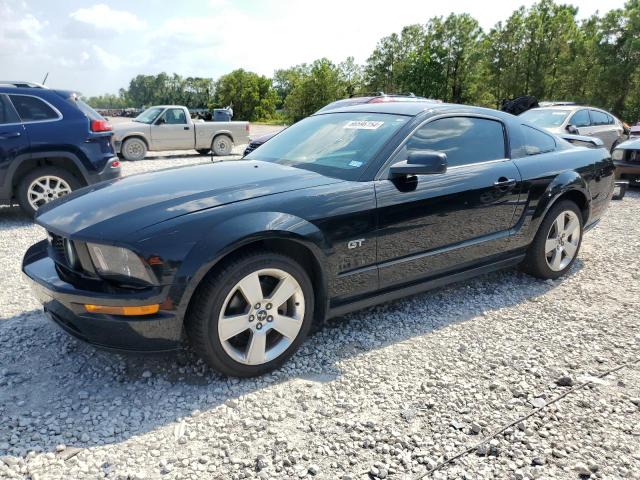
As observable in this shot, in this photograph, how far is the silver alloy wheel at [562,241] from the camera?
428 cm

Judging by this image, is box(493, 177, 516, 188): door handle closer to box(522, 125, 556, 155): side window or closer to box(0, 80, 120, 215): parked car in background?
box(522, 125, 556, 155): side window

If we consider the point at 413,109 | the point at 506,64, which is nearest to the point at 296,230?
the point at 413,109

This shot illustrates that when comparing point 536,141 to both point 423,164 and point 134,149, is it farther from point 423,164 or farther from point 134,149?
point 134,149

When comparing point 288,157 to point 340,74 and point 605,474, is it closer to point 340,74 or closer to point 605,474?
point 605,474

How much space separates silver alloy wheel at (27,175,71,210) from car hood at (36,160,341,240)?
3.59 m

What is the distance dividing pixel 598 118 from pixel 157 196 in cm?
1186

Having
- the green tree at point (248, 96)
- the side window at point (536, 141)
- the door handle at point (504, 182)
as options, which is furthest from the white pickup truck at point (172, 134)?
the green tree at point (248, 96)

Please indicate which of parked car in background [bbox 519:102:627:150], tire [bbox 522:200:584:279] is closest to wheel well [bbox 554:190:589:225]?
tire [bbox 522:200:584:279]

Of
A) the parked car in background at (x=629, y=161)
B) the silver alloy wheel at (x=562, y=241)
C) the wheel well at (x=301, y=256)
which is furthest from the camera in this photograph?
the parked car in background at (x=629, y=161)

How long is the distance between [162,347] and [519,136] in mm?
3233

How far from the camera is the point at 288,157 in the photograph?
141 inches

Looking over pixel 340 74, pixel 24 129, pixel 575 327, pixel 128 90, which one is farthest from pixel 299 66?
pixel 128 90

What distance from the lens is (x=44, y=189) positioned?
6.26 metres

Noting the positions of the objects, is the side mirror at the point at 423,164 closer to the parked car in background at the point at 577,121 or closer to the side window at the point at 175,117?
the parked car in background at the point at 577,121
